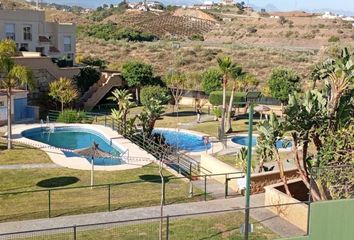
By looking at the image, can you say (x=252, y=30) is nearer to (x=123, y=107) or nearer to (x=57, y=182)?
(x=123, y=107)

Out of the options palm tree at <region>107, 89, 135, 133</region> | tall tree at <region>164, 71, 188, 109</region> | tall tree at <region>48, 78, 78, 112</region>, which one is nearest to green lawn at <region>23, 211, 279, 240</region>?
palm tree at <region>107, 89, 135, 133</region>

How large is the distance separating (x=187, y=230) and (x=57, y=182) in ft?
30.3

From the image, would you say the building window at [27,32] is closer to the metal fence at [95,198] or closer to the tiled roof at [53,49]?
the tiled roof at [53,49]

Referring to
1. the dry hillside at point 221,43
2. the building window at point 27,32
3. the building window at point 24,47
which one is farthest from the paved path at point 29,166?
the dry hillside at point 221,43

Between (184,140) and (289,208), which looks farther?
(184,140)

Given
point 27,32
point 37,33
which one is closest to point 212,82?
point 37,33

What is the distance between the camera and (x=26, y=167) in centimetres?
2736

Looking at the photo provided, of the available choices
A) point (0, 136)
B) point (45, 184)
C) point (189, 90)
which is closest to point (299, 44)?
point (189, 90)

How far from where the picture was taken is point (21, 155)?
30.0m

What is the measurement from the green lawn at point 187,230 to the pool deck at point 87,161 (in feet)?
31.4

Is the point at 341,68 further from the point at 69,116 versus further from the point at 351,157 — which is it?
the point at 69,116

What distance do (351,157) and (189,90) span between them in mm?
34519

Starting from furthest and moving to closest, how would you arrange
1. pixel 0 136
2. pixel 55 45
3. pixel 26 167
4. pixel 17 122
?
1. pixel 55 45
2. pixel 17 122
3. pixel 0 136
4. pixel 26 167

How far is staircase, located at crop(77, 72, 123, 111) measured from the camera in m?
48.3
